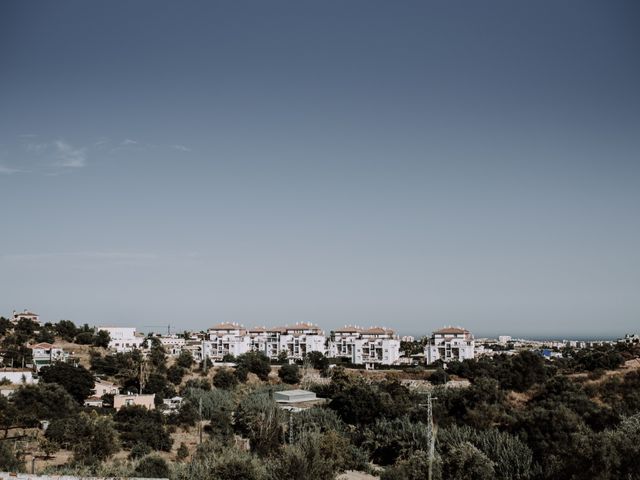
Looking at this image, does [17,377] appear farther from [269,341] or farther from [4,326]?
[269,341]

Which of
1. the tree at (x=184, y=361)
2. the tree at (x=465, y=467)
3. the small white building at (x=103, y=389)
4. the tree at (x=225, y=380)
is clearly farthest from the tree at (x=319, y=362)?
the tree at (x=465, y=467)

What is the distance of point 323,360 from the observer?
209ft

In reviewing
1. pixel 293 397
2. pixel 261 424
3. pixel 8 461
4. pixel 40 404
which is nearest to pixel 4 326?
pixel 40 404

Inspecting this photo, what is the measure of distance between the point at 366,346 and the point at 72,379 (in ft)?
132

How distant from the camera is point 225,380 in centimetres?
5159

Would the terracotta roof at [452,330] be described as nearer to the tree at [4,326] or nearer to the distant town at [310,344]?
the distant town at [310,344]

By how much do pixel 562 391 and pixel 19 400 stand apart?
32894 mm

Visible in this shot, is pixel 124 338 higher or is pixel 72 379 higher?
pixel 124 338

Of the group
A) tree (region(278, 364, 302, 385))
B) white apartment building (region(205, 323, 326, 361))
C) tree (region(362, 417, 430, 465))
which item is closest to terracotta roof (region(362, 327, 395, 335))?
white apartment building (region(205, 323, 326, 361))

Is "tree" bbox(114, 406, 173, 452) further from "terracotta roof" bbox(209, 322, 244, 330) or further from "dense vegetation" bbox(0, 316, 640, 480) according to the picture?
"terracotta roof" bbox(209, 322, 244, 330)

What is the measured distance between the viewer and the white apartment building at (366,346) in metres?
71.2

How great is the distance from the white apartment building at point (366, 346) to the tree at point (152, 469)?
149 feet

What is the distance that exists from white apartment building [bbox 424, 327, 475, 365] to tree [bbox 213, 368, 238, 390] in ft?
86.9

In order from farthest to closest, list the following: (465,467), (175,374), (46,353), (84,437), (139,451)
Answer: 1. (46,353)
2. (175,374)
3. (84,437)
4. (139,451)
5. (465,467)
